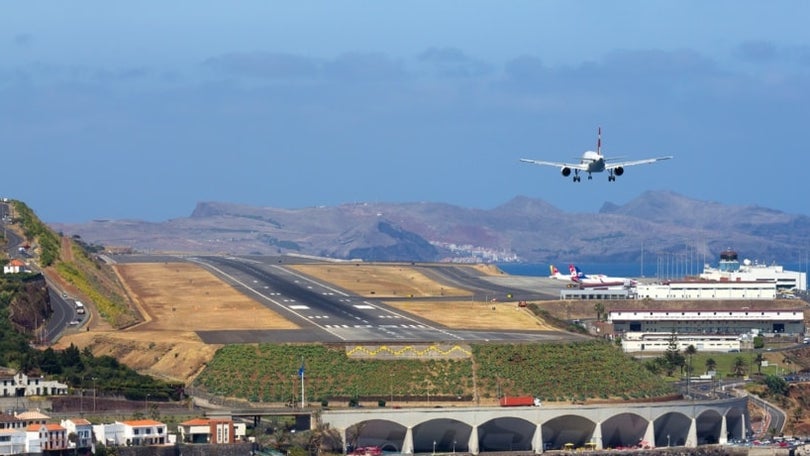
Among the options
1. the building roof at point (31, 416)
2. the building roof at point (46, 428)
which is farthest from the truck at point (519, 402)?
the building roof at point (46, 428)

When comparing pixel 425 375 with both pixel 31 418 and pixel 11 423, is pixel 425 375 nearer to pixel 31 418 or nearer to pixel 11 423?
pixel 31 418

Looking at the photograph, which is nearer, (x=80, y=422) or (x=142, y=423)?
(x=80, y=422)

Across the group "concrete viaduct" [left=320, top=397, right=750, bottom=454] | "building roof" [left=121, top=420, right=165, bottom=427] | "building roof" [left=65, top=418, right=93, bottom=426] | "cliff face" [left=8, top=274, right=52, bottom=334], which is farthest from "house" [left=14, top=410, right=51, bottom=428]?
"cliff face" [left=8, top=274, right=52, bottom=334]

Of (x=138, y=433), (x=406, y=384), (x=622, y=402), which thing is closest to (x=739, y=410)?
(x=622, y=402)

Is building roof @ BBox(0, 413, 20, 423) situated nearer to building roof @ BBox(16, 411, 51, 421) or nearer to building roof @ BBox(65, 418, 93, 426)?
building roof @ BBox(16, 411, 51, 421)

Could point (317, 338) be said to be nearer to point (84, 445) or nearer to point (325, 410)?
point (325, 410)

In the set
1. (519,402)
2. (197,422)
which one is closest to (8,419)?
(197,422)
